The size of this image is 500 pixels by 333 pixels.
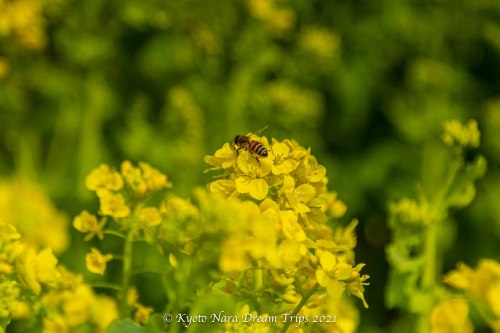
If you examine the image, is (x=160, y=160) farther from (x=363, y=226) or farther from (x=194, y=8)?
(x=363, y=226)

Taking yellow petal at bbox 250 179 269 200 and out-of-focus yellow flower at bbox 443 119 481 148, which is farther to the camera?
out-of-focus yellow flower at bbox 443 119 481 148

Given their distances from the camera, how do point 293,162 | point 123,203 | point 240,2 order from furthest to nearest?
1. point 240,2
2. point 123,203
3. point 293,162

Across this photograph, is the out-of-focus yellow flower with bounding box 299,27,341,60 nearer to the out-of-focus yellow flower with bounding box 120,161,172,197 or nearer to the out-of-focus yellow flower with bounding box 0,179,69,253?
the out-of-focus yellow flower with bounding box 0,179,69,253

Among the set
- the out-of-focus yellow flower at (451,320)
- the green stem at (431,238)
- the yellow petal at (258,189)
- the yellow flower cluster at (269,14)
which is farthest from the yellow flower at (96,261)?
the yellow flower cluster at (269,14)

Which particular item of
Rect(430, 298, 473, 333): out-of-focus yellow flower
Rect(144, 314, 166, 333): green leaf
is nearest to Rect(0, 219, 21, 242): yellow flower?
Rect(144, 314, 166, 333): green leaf

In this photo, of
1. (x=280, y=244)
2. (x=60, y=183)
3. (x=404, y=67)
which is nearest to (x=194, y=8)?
(x=60, y=183)

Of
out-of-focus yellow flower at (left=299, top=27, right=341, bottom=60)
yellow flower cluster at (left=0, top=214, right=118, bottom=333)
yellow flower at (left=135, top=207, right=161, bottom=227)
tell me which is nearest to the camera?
yellow flower cluster at (left=0, top=214, right=118, bottom=333)

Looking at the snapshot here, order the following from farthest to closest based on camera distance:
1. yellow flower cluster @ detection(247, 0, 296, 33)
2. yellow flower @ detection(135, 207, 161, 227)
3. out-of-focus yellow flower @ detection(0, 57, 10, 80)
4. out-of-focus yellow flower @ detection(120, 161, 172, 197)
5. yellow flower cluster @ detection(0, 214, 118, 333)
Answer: yellow flower cluster @ detection(247, 0, 296, 33) → out-of-focus yellow flower @ detection(0, 57, 10, 80) → out-of-focus yellow flower @ detection(120, 161, 172, 197) → yellow flower @ detection(135, 207, 161, 227) → yellow flower cluster @ detection(0, 214, 118, 333)

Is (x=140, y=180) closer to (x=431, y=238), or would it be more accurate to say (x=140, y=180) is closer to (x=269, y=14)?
(x=431, y=238)
